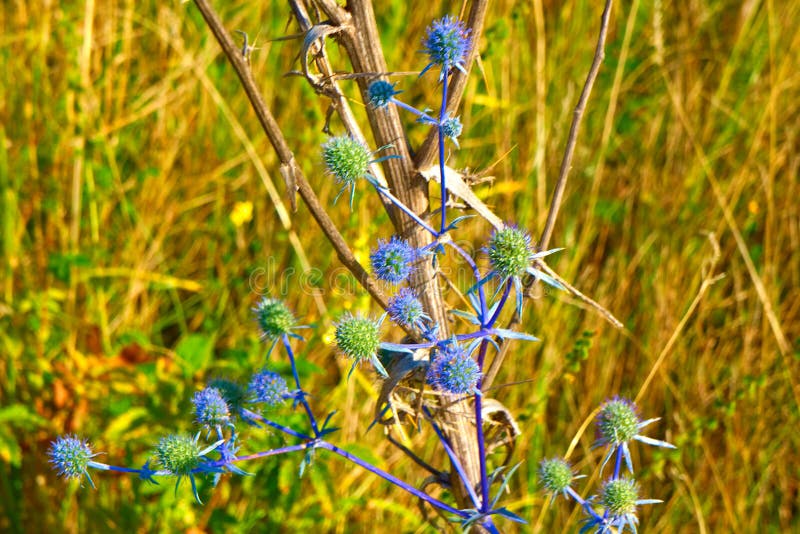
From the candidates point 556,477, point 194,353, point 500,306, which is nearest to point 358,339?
point 500,306

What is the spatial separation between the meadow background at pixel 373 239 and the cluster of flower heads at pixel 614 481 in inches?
35.1

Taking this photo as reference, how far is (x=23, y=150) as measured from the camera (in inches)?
116

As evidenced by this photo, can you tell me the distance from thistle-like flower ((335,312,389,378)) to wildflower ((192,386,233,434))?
219 millimetres

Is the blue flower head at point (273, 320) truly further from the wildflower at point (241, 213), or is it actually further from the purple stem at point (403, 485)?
the wildflower at point (241, 213)

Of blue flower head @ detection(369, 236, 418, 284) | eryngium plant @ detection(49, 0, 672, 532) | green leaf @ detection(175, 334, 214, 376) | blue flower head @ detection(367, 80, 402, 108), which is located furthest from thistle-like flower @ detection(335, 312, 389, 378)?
green leaf @ detection(175, 334, 214, 376)

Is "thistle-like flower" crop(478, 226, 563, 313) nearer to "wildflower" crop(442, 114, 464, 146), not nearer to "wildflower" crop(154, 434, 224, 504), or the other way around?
"wildflower" crop(442, 114, 464, 146)

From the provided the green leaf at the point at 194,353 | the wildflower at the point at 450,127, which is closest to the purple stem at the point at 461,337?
the wildflower at the point at 450,127

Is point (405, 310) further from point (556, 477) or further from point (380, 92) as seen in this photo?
point (556, 477)

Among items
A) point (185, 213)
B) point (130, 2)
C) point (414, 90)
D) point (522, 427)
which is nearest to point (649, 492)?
point (522, 427)

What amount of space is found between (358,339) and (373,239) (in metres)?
1.47

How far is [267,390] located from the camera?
1.35 metres

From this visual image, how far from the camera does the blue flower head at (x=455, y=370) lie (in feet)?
3.66

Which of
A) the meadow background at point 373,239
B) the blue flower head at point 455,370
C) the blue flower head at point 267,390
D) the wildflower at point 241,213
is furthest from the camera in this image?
the wildflower at point 241,213

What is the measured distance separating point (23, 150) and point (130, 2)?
76cm
